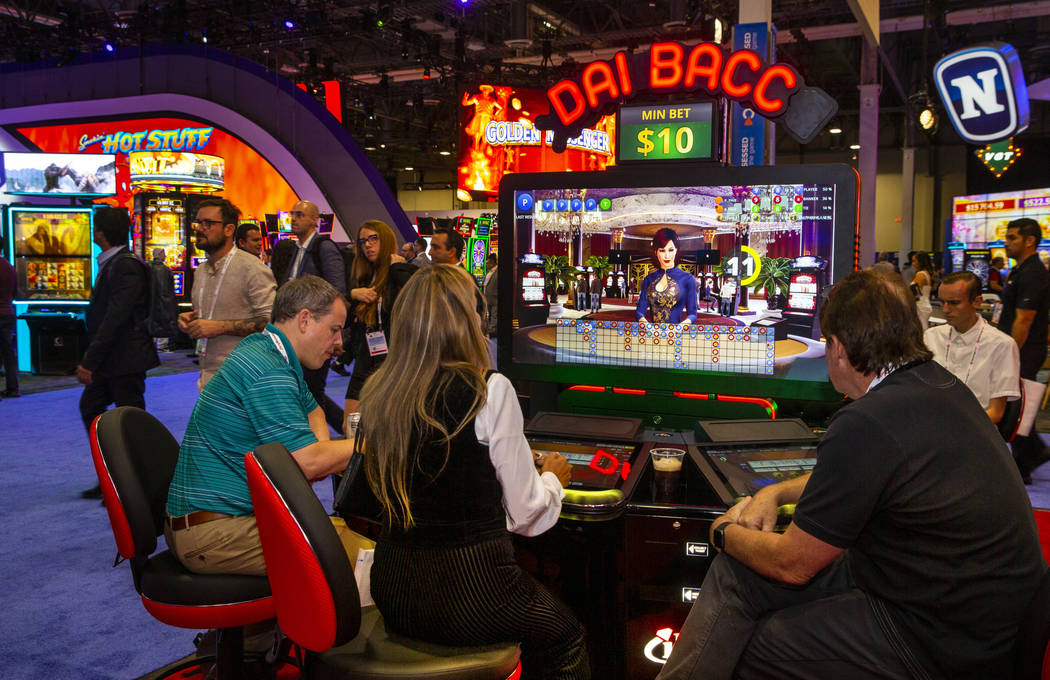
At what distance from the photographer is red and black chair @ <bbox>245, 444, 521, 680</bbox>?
1.42 meters

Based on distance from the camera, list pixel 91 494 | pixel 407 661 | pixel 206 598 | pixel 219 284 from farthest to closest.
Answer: pixel 91 494 → pixel 219 284 → pixel 206 598 → pixel 407 661

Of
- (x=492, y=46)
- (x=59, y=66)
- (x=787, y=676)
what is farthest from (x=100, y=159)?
(x=787, y=676)

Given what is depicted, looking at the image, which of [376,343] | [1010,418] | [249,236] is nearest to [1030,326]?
[1010,418]

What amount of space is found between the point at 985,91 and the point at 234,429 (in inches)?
241

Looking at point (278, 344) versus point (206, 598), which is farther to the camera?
point (278, 344)

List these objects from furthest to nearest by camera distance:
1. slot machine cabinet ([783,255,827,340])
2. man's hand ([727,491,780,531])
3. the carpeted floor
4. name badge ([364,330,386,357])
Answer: name badge ([364,330,386,357])
the carpeted floor
slot machine cabinet ([783,255,827,340])
man's hand ([727,491,780,531])

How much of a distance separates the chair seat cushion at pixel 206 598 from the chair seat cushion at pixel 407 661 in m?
0.30

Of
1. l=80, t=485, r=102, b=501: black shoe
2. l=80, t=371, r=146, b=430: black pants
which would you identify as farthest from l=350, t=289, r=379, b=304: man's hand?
l=80, t=485, r=102, b=501: black shoe

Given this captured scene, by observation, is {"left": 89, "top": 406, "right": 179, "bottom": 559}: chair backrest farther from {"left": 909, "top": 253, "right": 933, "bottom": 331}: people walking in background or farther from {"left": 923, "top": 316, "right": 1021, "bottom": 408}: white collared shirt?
{"left": 909, "top": 253, "right": 933, "bottom": 331}: people walking in background

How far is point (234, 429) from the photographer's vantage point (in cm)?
188

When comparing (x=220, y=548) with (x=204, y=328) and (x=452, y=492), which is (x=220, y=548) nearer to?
(x=452, y=492)

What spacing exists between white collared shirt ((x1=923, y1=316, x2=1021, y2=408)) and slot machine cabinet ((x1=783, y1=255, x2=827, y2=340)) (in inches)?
64.0

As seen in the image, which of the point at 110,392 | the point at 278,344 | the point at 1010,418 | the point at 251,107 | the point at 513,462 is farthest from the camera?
the point at 251,107

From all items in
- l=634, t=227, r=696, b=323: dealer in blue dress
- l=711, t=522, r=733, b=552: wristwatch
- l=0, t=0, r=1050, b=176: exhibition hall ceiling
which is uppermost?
l=0, t=0, r=1050, b=176: exhibition hall ceiling
